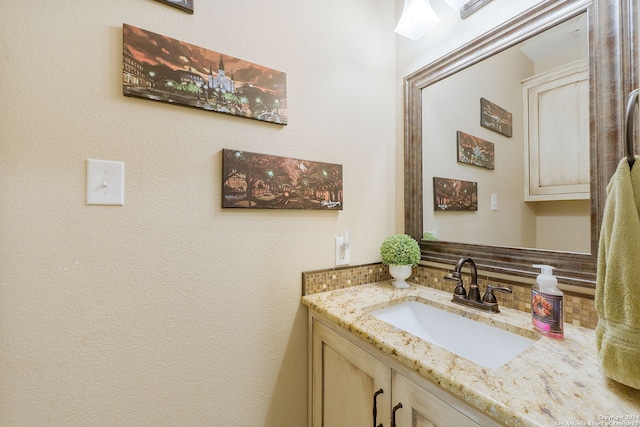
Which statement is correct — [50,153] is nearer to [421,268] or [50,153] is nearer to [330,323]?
[330,323]

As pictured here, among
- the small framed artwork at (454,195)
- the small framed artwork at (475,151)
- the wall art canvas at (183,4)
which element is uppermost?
the wall art canvas at (183,4)

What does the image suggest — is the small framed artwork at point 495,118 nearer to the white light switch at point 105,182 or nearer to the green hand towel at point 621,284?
the green hand towel at point 621,284

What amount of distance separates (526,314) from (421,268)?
45cm

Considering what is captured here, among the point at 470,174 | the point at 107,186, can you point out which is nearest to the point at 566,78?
the point at 470,174

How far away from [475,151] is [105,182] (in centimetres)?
137

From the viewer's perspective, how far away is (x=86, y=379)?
30.2 inches

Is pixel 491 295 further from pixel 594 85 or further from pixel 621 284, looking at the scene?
pixel 594 85

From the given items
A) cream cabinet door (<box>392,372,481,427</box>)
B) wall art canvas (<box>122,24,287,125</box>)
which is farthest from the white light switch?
cream cabinet door (<box>392,372,481,427</box>)

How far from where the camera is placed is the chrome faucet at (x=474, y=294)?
94 cm

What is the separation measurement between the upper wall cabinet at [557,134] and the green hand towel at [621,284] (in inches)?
13.6

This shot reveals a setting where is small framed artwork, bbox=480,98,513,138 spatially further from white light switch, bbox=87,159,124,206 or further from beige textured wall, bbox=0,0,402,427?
white light switch, bbox=87,159,124,206

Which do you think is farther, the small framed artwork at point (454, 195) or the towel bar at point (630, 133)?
the small framed artwork at point (454, 195)

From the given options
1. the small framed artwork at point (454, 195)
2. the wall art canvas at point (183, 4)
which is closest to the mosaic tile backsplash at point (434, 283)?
the small framed artwork at point (454, 195)

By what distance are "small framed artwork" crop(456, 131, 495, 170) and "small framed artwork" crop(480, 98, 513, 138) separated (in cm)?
6
